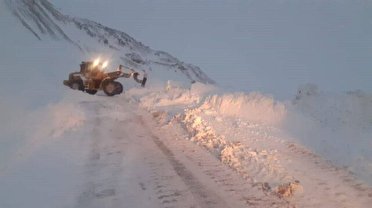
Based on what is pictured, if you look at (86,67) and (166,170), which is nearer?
(166,170)

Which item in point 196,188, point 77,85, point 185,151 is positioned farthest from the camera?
point 77,85

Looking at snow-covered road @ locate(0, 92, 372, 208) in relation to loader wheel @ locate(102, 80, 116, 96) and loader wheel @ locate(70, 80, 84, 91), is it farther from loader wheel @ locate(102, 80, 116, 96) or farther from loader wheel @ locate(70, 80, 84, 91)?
loader wheel @ locate(70, 80, 84, 91)

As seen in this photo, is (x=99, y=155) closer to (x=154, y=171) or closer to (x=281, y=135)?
(x=154, y=171)

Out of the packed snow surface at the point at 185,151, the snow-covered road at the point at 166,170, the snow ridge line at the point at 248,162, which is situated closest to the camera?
the snow-covered road at the point at 166,170

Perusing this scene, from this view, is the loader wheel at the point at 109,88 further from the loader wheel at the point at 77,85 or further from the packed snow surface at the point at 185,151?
the packed snow surface at the point at 185,151

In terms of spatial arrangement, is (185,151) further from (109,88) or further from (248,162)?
(109,88)

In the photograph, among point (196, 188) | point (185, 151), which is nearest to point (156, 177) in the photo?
point (196, 188)

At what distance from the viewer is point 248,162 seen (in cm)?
880

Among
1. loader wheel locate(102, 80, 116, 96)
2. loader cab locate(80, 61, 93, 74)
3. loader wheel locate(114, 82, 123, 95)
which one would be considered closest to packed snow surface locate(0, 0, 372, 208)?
loader wheel locate(102, 80, 116, 96)

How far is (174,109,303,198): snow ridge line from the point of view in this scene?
7.20m

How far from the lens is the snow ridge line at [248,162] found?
23.6ft

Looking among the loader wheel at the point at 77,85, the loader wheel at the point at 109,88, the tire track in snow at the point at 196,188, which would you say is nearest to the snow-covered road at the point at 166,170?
the tire track in snow at the point at 196,188

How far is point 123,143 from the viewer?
10.4 metres

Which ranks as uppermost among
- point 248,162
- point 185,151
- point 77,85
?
point 77,85
